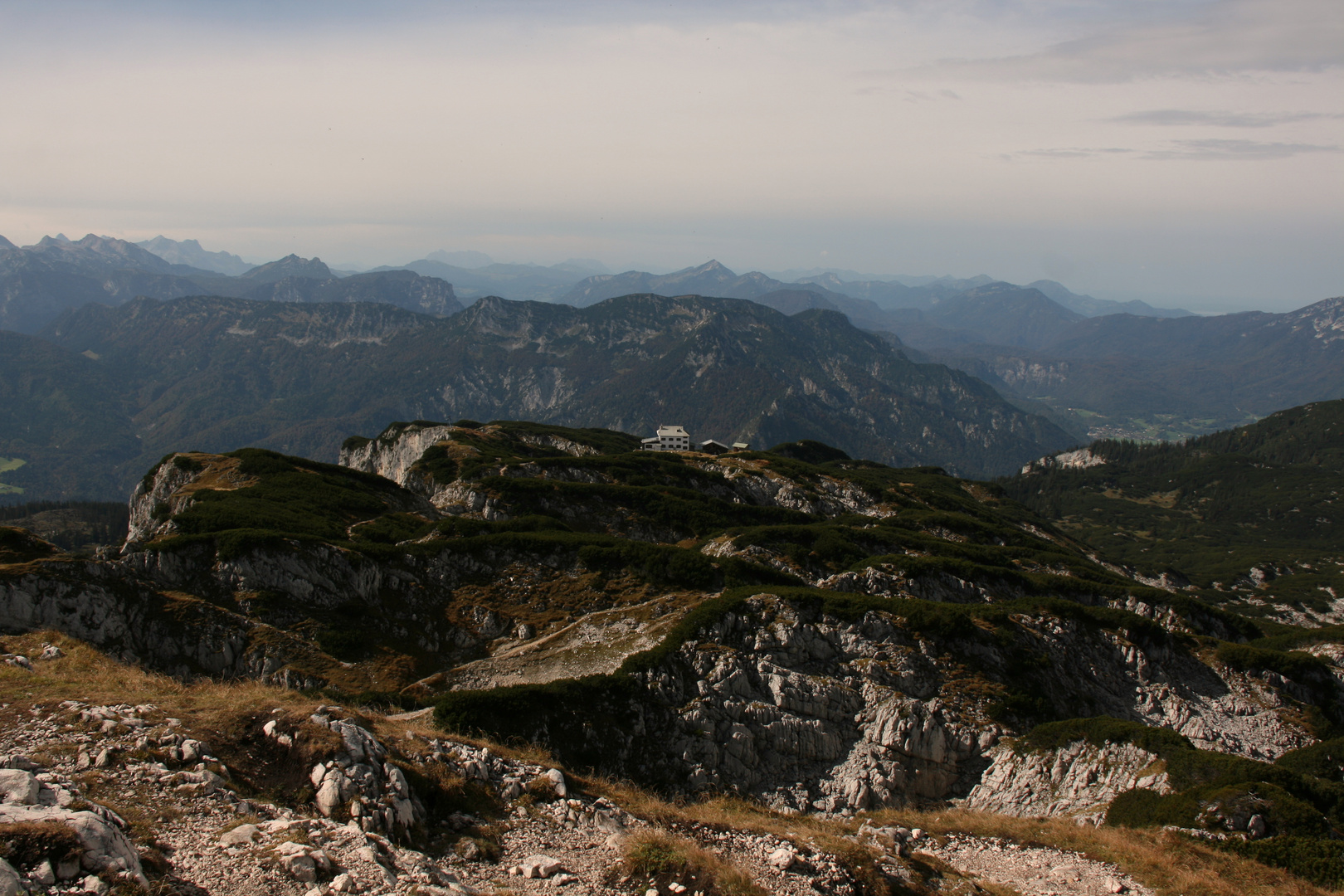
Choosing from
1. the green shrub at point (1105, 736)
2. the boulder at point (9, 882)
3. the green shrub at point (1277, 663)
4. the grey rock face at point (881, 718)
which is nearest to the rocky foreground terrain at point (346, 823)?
the boulder at point (9, 882)

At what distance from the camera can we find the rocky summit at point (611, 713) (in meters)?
17.6

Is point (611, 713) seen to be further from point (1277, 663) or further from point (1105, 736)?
point (1277, 663)

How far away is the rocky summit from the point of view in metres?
17.6

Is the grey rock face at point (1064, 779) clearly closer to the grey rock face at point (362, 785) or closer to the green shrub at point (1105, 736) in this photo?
the green shrub at point (1105, 736)

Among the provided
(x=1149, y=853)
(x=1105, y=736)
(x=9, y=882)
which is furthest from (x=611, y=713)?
(x=9, y=882)

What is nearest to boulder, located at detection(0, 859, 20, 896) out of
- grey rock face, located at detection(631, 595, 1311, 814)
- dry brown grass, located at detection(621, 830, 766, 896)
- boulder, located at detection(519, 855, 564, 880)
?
boulder, located at detection(519, 855, 564, 880)

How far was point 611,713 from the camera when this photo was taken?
115 ft

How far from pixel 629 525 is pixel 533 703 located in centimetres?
4549

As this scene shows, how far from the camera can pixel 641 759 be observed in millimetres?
34625

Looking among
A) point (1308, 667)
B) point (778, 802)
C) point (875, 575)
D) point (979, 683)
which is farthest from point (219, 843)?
point (1308, 667)

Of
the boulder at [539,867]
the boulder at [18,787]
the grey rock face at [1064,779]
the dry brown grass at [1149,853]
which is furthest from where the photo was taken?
the grey rock face at [1064,779]

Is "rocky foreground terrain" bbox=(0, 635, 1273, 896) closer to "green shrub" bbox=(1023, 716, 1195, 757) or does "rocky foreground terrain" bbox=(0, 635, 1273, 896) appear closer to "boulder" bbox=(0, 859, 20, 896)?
"boulder" bbox=(0, 859, 20, 896)

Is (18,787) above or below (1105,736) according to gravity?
above

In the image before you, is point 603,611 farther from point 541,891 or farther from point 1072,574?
point 1072,574
